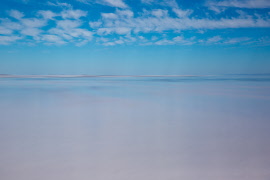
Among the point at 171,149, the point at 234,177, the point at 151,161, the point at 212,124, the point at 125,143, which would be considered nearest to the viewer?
the point at 234,177

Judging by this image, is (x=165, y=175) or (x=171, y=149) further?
(x=171, y=149)

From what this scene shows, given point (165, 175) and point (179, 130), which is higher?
point (179, 130)

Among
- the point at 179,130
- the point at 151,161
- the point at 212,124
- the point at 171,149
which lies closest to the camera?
the point at 151,161

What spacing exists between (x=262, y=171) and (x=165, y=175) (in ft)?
2.49

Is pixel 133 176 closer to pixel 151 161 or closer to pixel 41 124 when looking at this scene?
pixel 151 161

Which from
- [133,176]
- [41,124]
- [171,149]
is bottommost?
[133,176]

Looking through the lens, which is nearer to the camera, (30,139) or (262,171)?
(262,171)

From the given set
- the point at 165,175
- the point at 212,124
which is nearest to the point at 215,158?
the point at 165,175

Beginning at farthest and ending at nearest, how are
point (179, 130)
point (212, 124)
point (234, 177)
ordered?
point (212, 124)
point (179, 130)
point (234, 177)

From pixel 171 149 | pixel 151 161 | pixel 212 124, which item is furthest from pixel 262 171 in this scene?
pixel 212 124

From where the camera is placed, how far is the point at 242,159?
156 centimetres

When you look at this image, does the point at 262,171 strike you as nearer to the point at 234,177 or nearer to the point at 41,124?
the point at 234,177

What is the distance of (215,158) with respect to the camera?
159cm

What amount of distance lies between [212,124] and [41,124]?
2.44 m
